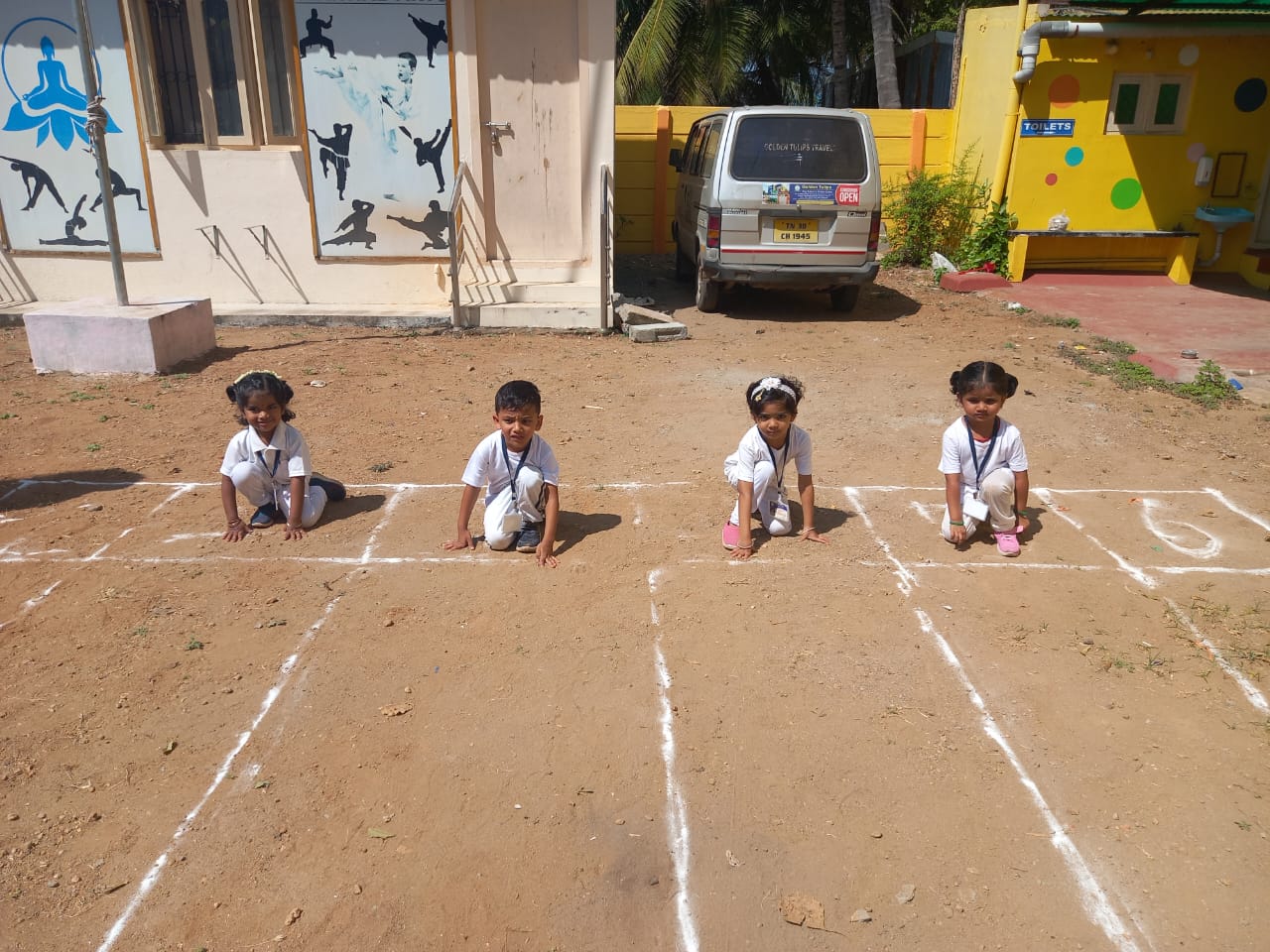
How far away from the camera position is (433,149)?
970cm

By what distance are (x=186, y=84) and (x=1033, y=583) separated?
9267 mm

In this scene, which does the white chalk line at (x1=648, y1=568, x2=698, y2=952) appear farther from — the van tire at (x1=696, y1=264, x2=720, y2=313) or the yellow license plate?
the van tire at (x1=696, y1=264, x2=720, y2=313)

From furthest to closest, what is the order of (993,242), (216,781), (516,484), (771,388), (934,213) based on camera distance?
(934,213), (993,242), (516,484), (771,388), (216,781)

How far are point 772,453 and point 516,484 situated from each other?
1.24 m

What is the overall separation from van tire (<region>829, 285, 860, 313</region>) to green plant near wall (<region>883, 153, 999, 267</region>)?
9.69ft

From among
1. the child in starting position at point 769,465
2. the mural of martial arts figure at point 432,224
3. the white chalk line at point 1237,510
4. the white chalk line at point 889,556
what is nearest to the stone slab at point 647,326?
the mural of martial arts figure at point 432,224

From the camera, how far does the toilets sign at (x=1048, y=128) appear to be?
12188mm

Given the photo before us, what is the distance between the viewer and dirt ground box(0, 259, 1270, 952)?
8.71ft

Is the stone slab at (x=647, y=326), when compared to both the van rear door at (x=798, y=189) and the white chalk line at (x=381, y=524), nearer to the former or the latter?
the van rear door at (x=798, y=189)

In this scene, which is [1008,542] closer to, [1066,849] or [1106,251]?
[1066,849]

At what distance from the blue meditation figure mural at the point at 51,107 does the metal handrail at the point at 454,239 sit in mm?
3434

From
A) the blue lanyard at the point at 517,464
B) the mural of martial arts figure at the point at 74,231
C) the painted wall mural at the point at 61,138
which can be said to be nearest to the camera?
the blue lanyard at the point at 517,464

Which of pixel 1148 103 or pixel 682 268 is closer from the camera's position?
pixel 1148 103

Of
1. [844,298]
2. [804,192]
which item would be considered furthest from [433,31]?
[844,298]
